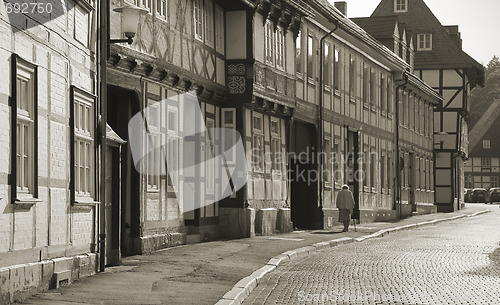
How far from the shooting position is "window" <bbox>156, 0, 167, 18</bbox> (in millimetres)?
21609

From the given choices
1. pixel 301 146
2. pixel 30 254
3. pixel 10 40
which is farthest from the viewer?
pixel 301 146

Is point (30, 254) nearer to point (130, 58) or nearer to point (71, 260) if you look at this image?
point (71, 260)

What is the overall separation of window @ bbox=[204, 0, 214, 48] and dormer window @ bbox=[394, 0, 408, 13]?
158 ft

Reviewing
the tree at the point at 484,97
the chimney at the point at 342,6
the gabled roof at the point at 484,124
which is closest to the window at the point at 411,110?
the chimney at the point at 342,6

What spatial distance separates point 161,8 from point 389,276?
26.4 feet

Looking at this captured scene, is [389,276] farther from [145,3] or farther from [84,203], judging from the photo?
[145,3]

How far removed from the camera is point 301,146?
113 ft

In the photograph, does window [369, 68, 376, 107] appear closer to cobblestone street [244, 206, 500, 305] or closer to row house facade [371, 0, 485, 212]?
cobblestone street [244, 206, 500, 305]

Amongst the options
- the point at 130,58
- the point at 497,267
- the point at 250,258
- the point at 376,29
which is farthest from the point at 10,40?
the point at 376,29

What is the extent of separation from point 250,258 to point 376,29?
36.6 m

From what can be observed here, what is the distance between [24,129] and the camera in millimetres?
12609

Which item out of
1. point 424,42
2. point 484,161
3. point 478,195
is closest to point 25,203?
point 424,42

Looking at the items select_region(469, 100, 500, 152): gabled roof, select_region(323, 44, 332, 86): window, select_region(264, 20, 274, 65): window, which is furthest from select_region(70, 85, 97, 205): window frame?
A: select_region(469, 100, 500, 152): gabled roof

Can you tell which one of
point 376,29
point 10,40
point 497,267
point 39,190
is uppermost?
point 376,29
